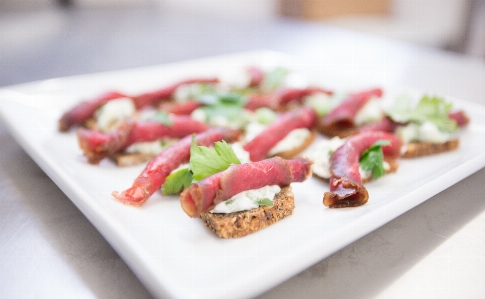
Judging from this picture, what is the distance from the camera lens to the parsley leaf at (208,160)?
143 centimetres

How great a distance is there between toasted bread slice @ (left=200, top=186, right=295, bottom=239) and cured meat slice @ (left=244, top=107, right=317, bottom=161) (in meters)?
0.50

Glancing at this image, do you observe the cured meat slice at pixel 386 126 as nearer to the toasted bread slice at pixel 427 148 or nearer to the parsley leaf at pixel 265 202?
the toasted bread slice at pixel 427 148

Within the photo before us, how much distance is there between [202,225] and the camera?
1.40m

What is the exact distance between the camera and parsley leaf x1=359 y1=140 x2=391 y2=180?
5.56 ft

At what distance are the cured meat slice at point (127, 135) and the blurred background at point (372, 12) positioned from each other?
3.59 meters

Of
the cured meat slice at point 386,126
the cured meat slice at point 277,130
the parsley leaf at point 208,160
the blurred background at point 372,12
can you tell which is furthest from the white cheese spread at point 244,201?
the blurred background at point 372,12

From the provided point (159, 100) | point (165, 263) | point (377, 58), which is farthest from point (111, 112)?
point (377, 58)

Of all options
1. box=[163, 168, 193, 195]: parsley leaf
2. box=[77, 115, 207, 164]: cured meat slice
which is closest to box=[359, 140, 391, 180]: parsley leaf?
box=[163, 168, 193, 195]: parsley leaf

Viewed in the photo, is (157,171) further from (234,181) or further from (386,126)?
(386,126)

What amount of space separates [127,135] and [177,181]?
489mm

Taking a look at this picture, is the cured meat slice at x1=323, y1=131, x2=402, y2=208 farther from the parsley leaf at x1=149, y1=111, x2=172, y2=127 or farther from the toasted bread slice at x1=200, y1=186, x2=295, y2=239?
the parsley leaf at x1=149, y1=111, x2=172, y2=127

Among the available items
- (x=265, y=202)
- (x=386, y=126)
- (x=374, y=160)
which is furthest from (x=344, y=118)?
(x=265, y=202)

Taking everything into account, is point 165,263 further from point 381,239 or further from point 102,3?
point 102,3

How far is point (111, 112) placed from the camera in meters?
2.35
